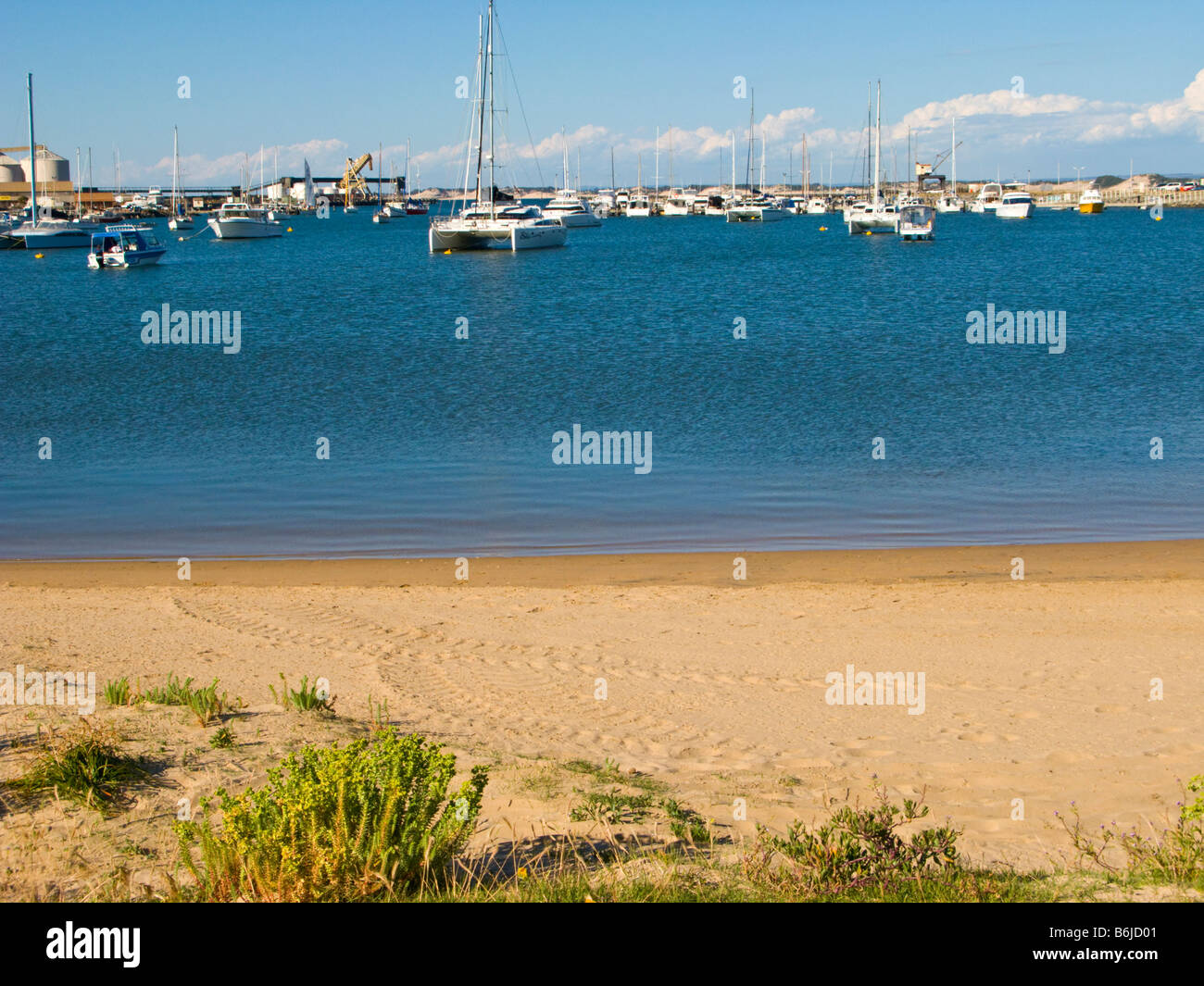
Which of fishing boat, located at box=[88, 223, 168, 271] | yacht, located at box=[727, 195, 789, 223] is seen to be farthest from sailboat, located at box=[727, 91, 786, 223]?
fishing boat, located at box=[88, 223, 168, 271]

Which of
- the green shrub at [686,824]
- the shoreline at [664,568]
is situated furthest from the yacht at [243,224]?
the green shrub at [686,824]

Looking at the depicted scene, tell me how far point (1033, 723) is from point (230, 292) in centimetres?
5345

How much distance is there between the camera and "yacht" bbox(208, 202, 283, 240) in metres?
106

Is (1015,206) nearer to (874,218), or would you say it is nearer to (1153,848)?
(874,218)

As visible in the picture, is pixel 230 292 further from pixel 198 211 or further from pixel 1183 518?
pixel 198 211

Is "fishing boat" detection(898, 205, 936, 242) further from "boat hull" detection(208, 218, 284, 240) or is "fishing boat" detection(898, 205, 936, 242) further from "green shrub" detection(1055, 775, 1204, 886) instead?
"green shrub" detection(1055, 775, 1204, 886)

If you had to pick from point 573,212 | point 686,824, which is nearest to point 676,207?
point 573,212

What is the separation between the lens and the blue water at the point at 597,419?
15.2 m

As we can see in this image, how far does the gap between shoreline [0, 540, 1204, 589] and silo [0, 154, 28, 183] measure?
17218 centimetres

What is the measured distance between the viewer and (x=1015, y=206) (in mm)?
131125

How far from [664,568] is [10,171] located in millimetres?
178804

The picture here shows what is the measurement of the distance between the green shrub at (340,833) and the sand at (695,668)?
2.86 ft

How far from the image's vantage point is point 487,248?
7306 cm
